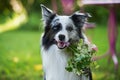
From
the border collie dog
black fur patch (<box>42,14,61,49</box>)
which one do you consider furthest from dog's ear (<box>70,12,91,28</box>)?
black fur patch (<box>42,14,61,49</box>)

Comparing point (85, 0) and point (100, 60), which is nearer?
point (85, 0)

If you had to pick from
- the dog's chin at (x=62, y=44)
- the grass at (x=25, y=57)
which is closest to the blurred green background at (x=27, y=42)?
the grass at (x=25, y=57)

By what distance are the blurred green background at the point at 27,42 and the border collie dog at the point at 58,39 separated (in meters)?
0.37

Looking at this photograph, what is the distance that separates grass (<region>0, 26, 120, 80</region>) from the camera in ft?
28.5

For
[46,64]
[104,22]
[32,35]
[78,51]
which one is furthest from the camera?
[104,22]

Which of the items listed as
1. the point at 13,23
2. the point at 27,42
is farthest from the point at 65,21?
the point at 13,23

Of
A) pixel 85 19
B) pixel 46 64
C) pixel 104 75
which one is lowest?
pixel 104 75

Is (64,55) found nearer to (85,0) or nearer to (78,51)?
(78,51)

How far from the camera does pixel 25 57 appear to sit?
10.5 metres

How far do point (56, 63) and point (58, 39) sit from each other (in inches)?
14.0

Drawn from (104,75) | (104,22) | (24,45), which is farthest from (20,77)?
(104,22)

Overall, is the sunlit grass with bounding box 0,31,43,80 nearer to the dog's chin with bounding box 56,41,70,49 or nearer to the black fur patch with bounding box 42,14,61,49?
the black fur patch with bounding box 42,14,61,49

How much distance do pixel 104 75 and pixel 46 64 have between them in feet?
9.52

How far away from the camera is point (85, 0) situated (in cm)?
799
